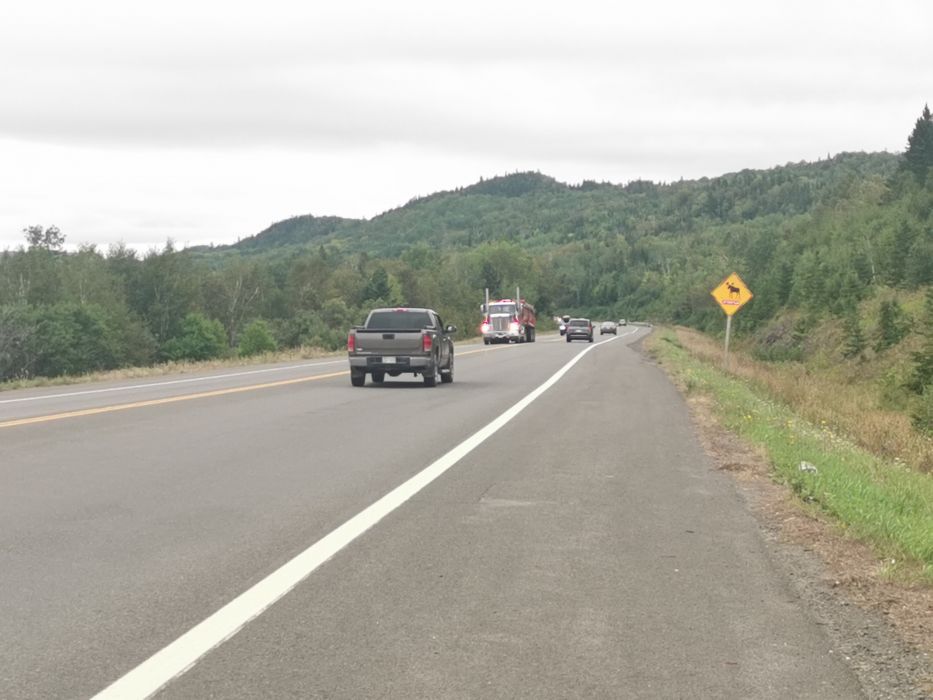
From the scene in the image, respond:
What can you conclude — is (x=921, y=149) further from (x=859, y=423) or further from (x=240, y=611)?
(x=240, y=611)

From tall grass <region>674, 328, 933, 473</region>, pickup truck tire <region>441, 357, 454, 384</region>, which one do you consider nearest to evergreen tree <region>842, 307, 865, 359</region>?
tall grass <region>674, 328, 933, 473</region>

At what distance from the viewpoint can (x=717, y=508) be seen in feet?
28.7

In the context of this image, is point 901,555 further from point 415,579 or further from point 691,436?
point 691,436

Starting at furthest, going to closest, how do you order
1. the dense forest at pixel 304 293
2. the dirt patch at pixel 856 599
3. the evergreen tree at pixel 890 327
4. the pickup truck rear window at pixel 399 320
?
the dense forest at pixel 304 293 → the evergreen tree at pixel 890 327 → the pickup truck rear window at pixel 399 320 → the dirt patch at pixel 856 599

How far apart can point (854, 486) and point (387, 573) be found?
527 centimetres

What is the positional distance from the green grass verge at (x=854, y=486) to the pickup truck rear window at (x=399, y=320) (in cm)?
960

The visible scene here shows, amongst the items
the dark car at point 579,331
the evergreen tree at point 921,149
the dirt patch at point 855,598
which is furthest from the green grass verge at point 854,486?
the evergreen tree at point 921,149

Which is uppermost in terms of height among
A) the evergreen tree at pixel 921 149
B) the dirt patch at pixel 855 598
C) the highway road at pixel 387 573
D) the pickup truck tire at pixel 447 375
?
the evergreen tree at pixel 921 149

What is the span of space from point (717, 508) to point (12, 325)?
76.9 meters

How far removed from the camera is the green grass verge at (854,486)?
7.10 m

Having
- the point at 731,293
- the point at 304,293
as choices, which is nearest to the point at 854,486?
the point at 731,293

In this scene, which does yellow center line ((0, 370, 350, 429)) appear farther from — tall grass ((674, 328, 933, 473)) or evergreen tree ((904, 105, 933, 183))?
evergreen tree ((904, 105, 933, 183))

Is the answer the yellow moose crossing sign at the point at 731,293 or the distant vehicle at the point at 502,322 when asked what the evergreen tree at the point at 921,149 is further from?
the yellow moose crossing sign at the point at 731,293

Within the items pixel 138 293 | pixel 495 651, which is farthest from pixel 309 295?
pixel 495 651
